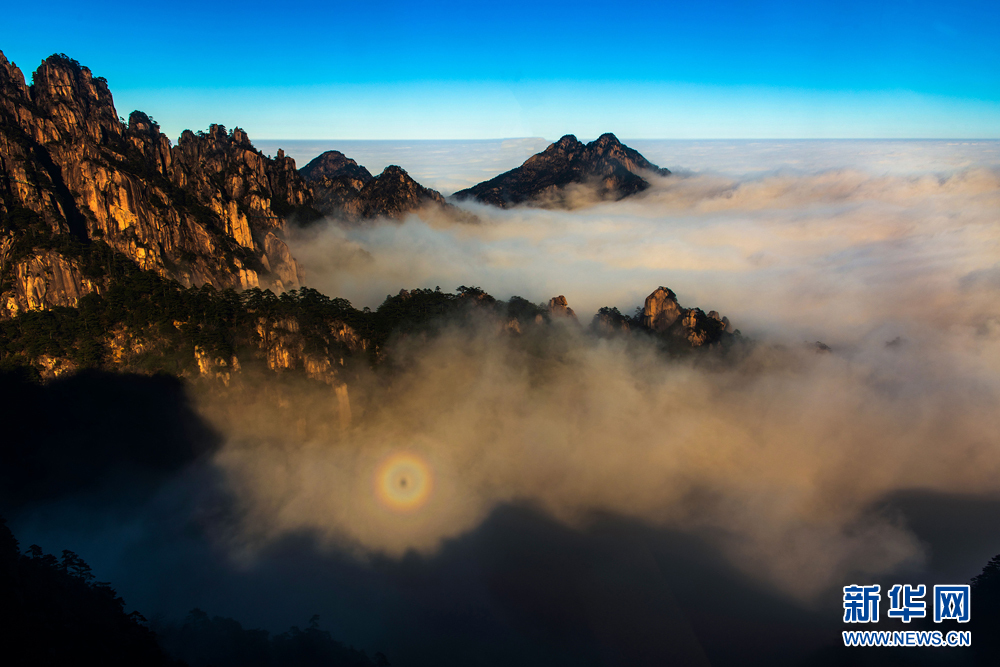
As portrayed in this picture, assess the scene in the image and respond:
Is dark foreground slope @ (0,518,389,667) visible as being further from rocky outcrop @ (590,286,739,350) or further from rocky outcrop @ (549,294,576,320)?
rocky outcrop @ (590,286,739,350)

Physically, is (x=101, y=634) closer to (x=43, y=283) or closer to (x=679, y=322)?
(x=43, y=283)

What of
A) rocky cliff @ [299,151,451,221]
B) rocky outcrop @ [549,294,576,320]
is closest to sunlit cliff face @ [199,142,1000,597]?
rocky outcrop @ [549,294,576,320]

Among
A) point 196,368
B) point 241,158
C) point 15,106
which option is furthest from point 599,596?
point 241,158

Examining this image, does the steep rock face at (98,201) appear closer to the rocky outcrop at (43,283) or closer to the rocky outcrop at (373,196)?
the rocky outcrop at (43,283)

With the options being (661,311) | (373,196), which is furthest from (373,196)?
(661,311)

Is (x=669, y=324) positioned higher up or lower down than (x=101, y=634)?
higher up

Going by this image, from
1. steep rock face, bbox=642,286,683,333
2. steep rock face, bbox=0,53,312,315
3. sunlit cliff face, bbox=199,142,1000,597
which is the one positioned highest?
steep rock face, bbox=0,53,312,315

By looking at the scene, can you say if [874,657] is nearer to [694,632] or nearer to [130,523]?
[694,632]

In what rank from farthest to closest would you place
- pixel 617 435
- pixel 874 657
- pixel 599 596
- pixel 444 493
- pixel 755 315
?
1. pixel 755 315
2. pixel 617 435
3. pixel 444 493
4. pixel 599 596
5. pixel 874 657
